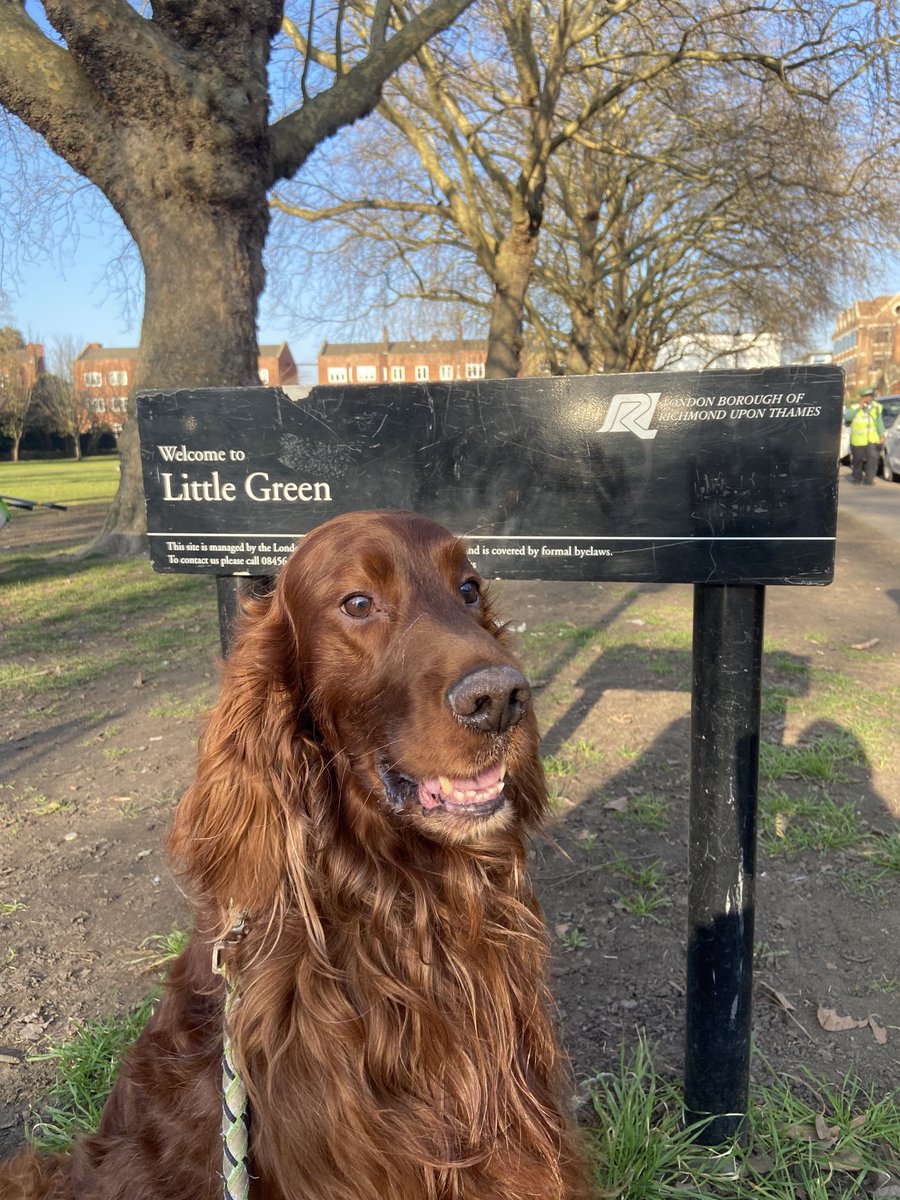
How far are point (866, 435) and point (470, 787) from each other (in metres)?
20.3

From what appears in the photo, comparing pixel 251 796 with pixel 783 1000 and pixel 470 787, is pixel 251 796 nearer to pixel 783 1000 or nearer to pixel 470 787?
pixel 470 787

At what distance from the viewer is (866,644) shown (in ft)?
22.7

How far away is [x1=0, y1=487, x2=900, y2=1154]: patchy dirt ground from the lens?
2.68 metres

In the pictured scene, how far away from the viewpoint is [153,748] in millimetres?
4914

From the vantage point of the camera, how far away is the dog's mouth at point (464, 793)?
148 centimetres

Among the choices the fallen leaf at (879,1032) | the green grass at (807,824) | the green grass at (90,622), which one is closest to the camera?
the fallen leaf at (879,1032)

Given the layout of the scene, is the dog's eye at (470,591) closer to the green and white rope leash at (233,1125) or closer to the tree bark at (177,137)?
the green and white rope leash at (233,1125)

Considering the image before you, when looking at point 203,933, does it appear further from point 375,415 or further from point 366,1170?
point 375,415

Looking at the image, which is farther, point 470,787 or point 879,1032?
point 879,1032

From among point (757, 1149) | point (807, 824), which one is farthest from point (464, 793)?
point (807, 824)

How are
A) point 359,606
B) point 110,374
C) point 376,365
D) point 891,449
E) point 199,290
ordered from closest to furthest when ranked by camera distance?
point 359,606
point 199,290
point 891,449
point 110,374
point 376,365

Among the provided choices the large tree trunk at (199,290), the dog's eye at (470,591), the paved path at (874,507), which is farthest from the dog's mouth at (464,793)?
the paved path at (874,507)

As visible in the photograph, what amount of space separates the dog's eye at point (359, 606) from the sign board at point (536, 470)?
477 millimetres

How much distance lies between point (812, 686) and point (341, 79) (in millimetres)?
8718
